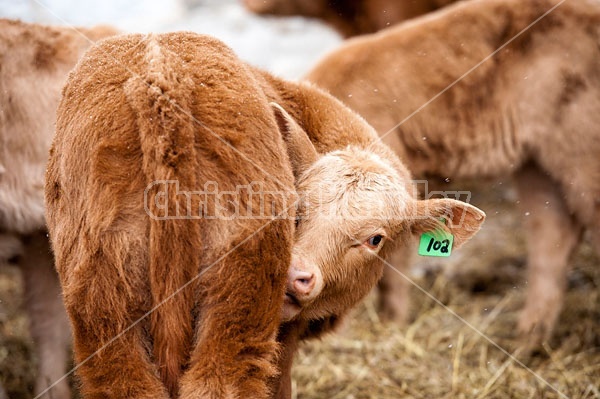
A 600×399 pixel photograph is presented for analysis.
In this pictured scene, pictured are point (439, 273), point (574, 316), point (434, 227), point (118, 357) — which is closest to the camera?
point (118, 357)

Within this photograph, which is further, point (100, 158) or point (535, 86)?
point (535, 86)

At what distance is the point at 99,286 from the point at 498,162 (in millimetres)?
3790

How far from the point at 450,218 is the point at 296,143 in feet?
2.48

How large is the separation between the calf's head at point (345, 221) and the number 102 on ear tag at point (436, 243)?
0.10ft

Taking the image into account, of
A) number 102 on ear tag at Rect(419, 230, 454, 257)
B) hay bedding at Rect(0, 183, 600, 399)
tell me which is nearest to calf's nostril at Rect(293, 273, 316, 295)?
number 102 on ear tag at Rect(419, 230, 454, 257)

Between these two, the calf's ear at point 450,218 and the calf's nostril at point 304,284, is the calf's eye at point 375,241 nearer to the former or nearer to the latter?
the calf's ear at point 450,218

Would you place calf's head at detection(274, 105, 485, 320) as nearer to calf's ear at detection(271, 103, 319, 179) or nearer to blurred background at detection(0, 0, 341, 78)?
calf's ear at detection(271, 103, 319, 179)

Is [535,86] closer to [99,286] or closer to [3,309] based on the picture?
[99,286]

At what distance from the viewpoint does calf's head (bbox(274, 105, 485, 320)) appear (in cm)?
291

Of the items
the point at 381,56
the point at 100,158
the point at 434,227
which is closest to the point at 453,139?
the point at 381,56

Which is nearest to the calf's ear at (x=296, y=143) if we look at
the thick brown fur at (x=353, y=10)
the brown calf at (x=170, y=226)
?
the brown calf at (x=170, y=226)

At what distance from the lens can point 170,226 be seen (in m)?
2.49

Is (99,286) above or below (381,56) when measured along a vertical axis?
above

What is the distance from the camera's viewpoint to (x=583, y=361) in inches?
195
